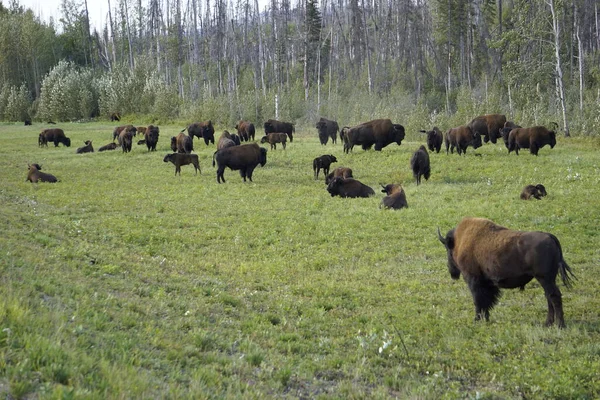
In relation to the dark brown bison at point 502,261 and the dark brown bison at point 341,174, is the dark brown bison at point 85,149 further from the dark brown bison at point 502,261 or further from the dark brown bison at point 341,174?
the dark brown bison at point 502,261

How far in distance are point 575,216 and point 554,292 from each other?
7679 mm

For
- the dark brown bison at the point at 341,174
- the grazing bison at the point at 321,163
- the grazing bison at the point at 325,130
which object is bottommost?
the dark brown bison at the point at 341,174

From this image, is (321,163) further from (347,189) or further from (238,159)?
(347,189)

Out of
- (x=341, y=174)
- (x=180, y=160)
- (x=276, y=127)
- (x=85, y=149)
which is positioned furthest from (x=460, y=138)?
(x=85, y=149)

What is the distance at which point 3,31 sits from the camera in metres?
71.9

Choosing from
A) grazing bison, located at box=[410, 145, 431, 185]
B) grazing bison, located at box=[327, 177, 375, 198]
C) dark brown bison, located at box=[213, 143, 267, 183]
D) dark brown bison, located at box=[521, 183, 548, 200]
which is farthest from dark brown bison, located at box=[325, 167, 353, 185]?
dark brown bison, located at box=[521, 183, 548, 200]

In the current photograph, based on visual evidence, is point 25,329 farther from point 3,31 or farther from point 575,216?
point 3,31

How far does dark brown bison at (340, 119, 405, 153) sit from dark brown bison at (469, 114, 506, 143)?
412cm

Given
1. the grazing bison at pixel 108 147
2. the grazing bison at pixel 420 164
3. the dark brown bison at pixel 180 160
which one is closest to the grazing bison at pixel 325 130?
the dark brown bison at pixel 180 160

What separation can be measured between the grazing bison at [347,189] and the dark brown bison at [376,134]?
867 centimetres

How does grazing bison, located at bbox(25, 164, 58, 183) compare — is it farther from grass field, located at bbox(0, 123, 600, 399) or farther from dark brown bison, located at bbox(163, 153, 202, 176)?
dark brown bison, located at bbox(163, 153, 202, 176)

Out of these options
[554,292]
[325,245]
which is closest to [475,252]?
[554,292]

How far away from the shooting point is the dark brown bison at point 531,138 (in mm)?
23875

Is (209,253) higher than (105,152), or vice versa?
(105,152)
